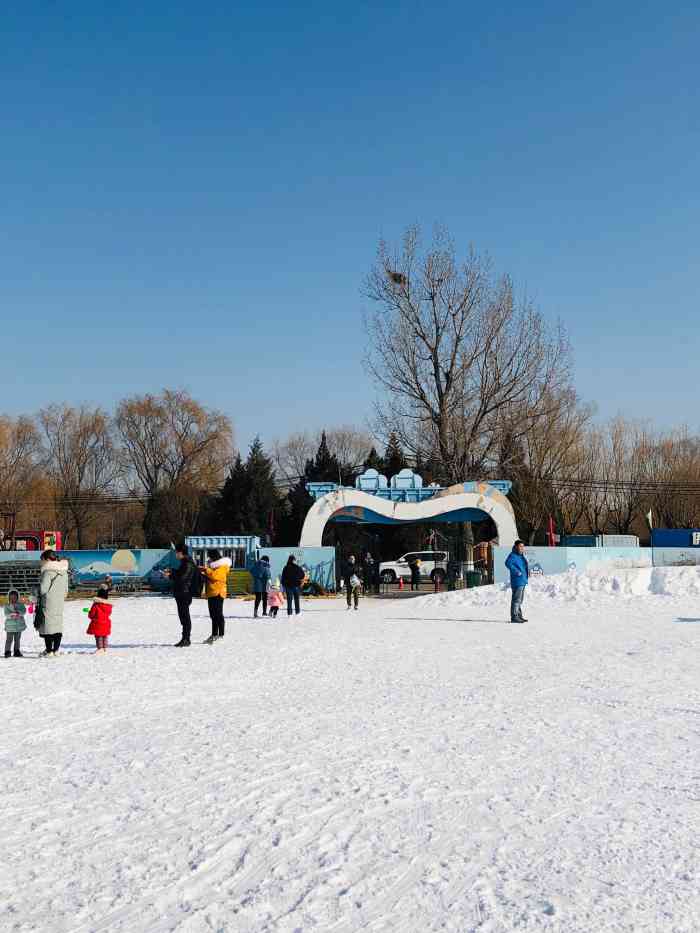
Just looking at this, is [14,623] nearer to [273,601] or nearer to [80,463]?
[273,601]

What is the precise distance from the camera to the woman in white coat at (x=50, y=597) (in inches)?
517

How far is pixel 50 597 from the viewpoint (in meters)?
13.2

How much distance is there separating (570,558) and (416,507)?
5716 mm

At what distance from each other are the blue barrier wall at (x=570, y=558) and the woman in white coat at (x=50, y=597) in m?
19.9

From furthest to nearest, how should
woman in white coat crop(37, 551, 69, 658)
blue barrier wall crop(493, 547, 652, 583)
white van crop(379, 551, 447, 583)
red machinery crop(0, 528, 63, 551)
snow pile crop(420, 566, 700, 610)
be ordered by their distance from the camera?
red machinery crop(0, 528, 63, 551), white van crop(379, 551, 447, 583), blue barrier wall crop(493, 547, 652, 583), snow pile crop(420, 566, 700, 610), woman in white coat crop(37, 551, 69, 658)

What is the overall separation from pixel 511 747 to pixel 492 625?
1271cm

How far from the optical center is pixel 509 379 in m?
42.6

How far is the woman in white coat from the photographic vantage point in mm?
13141

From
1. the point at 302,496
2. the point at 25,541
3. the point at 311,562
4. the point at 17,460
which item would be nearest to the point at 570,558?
the point at 311,562

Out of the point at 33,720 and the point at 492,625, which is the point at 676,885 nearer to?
the point at 33,720

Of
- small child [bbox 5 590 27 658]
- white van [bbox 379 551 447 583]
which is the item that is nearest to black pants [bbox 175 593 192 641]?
small child [bbox 5 590 27 658]

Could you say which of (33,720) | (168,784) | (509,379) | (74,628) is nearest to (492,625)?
(74,628)

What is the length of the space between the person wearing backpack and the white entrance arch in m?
18.0

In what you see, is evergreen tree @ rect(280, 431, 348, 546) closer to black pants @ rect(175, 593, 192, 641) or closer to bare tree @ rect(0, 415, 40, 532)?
bare tree @ rect(0, 415, 40, 532)
